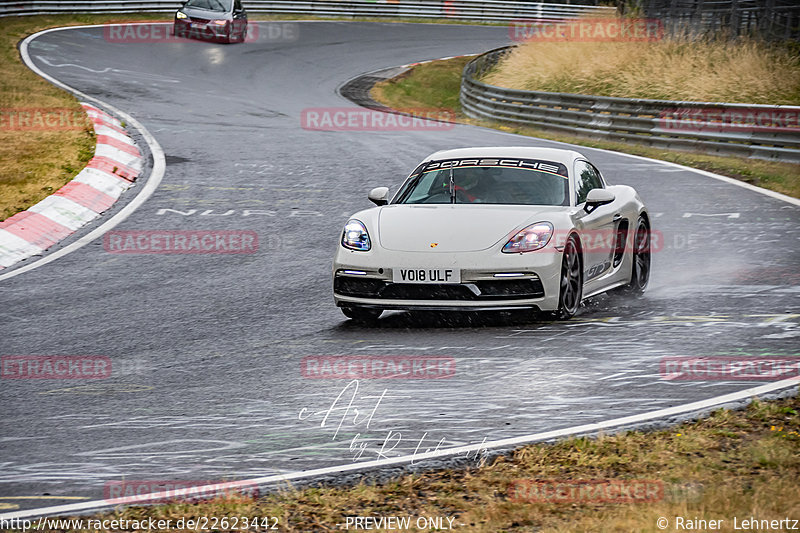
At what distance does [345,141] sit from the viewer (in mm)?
19859

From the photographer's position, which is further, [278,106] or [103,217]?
[278,106]

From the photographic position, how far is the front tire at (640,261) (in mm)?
9531

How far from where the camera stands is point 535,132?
2405cm

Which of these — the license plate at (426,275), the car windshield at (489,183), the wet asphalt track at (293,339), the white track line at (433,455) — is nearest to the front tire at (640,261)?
the wet asphalt track at (293,339)

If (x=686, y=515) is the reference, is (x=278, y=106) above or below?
below

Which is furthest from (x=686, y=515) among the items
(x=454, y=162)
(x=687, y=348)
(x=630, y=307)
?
(x=454, y=162)

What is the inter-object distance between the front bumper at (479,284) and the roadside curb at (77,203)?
441cm

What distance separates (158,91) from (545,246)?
19123 mm

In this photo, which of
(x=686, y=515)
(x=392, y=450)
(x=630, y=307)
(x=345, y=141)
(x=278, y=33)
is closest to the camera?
(x=686, y=515)

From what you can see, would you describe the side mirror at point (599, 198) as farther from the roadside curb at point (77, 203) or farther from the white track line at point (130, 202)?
the roadside curb at point (77, 203)

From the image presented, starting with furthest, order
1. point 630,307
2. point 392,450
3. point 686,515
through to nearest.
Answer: point 630,307
point 392,450
point 686,515

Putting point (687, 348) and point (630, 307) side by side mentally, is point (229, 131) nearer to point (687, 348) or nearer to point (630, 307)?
point (630, 307)

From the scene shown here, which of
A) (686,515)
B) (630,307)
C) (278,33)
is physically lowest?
(278,33)

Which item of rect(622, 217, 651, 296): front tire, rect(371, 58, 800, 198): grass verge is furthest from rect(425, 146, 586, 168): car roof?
rect(371, 58, 800, 198): grass verge
